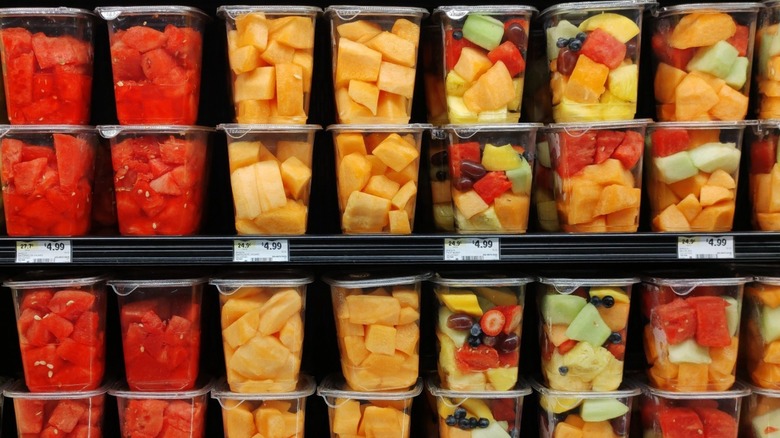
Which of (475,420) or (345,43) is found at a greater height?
(345,43)

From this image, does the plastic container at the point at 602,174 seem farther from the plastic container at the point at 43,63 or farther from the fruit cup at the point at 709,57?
the plastic container at the point at 43,63

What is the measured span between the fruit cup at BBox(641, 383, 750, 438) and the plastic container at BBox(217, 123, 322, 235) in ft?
3.58

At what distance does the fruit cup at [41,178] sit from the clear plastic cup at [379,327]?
2.30ft

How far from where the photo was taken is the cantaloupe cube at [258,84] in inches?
68.7

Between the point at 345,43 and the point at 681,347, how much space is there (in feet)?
3.89

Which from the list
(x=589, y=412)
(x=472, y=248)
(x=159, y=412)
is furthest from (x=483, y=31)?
(x=159, y=412)

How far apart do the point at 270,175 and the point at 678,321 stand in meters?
1.13

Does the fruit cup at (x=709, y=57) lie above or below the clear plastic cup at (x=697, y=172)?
above

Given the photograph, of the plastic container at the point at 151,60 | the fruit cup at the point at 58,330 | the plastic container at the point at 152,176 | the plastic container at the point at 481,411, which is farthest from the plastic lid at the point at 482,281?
the fruit cup at the point at 58,330

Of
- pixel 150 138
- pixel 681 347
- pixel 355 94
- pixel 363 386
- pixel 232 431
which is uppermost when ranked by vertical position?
pixel 355 94

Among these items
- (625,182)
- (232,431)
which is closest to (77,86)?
(232,431)

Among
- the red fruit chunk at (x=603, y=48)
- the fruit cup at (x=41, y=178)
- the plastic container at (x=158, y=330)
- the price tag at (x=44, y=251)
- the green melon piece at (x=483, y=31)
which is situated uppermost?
the green melon piece at (x=483, y=31)

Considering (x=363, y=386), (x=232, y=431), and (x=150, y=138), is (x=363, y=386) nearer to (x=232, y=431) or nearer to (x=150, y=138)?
(x=232, y=431)

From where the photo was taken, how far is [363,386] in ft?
6.12
